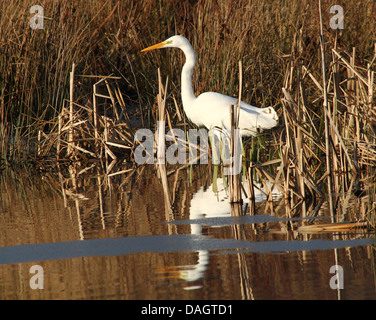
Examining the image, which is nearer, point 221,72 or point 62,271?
point 62,271

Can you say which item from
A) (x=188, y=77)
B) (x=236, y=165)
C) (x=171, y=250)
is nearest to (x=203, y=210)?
(x=236, y=165)

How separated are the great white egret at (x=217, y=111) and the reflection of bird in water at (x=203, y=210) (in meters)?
1.03

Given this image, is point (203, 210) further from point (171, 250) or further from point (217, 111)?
point (217, 111)

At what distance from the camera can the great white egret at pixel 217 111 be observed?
24.1 feet

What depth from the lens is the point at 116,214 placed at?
17.1ft

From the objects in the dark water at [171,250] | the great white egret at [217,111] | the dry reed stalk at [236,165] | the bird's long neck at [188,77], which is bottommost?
the dark water at [171,250]

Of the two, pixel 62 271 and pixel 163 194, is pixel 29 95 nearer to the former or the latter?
pixel 163 194

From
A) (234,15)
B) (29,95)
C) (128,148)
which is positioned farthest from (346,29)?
(29,95)

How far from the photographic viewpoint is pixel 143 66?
9891 mm

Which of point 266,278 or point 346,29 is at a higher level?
point 346,29

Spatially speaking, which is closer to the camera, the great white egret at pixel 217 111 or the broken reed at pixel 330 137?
the broken reed at pixel 330 137

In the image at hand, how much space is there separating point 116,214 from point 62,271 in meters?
1.47

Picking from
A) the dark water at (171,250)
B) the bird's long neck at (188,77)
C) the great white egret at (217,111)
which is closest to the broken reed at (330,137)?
the dark water at (171,250)

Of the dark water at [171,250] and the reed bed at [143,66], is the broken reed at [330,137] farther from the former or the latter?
the dark water at [171,250]
